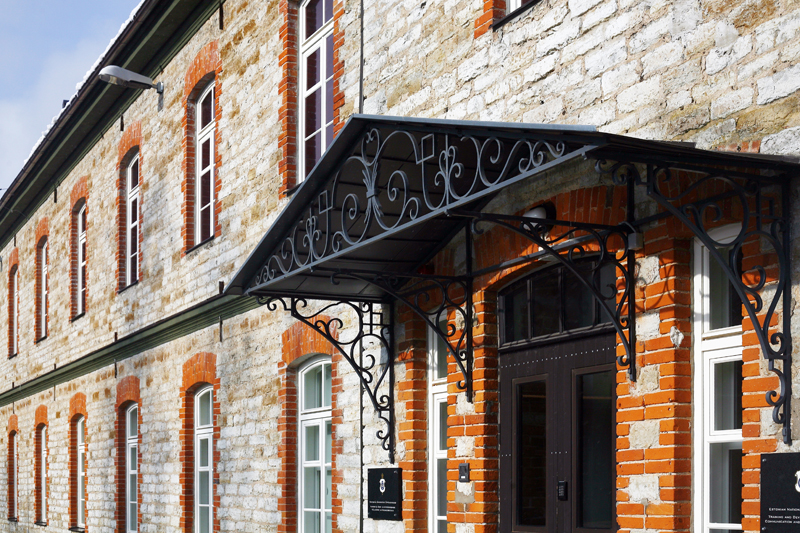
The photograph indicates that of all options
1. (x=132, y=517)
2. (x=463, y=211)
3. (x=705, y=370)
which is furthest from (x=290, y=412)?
(x=132, y=517)

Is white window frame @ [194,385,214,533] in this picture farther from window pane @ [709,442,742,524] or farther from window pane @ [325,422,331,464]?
window pane @ [709,442,742,524]

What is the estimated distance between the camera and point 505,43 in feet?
23.6

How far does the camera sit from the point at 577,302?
21.6 feet

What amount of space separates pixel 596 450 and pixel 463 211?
180 cm

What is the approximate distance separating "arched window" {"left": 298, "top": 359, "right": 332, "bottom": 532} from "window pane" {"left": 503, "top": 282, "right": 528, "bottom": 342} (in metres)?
2.80

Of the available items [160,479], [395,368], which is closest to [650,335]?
[395,368]

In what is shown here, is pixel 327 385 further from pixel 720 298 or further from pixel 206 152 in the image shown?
pixel 720 298

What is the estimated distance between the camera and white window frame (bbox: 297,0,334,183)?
33.5 ft

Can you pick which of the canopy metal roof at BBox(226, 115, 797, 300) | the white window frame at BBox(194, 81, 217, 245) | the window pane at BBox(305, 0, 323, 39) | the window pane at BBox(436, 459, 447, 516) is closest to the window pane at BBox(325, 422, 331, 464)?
the canopy metal roof at BBox(226, 115, 797, 300)

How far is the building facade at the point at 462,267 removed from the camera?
5.17m

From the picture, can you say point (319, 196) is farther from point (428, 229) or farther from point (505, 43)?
point (505, 43)

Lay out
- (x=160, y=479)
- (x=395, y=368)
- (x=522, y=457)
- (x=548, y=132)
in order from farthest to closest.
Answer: (x=160, y=479) < (x=395, y=368) < (x=522, y=457) < (x=548, y=132)

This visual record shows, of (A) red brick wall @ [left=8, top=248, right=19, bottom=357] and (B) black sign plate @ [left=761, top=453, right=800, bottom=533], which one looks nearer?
(B) black sign plate @ [left=761, top=453, right=800, bottom=533]

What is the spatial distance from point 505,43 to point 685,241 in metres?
2.25
